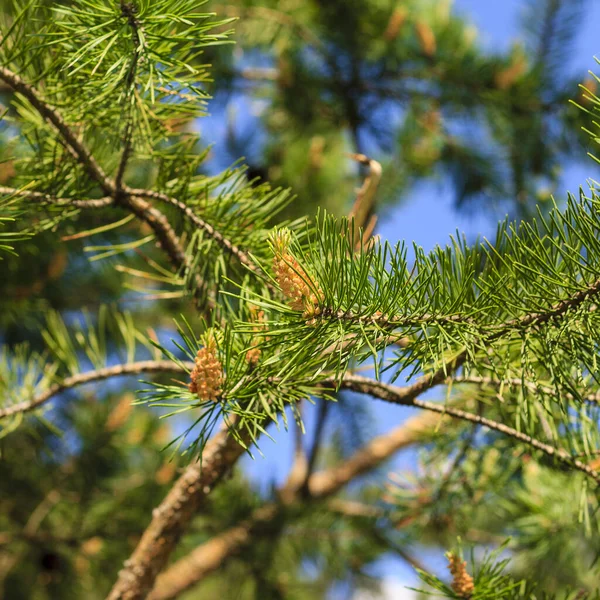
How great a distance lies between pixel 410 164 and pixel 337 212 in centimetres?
20

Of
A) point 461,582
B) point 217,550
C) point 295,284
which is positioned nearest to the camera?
point 295,284

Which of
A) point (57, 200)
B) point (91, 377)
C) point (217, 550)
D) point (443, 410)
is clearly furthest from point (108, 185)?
point (217, 550)

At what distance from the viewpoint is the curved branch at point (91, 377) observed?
1.80ft

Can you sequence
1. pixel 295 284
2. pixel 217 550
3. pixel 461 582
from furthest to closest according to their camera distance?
pixel 217 550 → pixel 461 582 → pixel 295 284

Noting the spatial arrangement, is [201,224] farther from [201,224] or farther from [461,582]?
[461,582]

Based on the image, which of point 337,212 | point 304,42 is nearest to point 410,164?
point 337,212

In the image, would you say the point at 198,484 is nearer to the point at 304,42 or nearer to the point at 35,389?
the point at 35,389

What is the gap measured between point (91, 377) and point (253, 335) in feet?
0.81

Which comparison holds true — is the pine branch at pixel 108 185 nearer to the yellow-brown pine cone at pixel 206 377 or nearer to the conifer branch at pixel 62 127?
the conifer branch at pixel 62 127

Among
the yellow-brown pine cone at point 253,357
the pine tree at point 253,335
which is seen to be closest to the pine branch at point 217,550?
the pine tree at point 253,335

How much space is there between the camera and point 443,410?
45cm

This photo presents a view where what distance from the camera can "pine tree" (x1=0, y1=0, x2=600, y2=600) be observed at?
0.37 metres

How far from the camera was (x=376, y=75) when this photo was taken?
4.04 feet

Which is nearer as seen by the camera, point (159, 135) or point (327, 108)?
point (159, 135)
